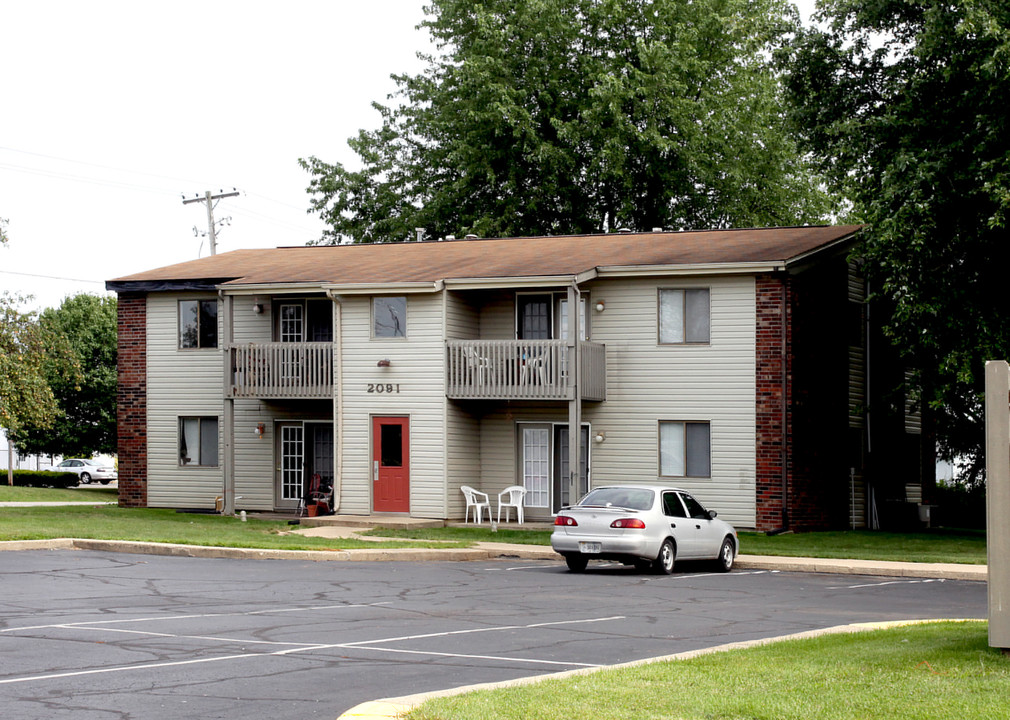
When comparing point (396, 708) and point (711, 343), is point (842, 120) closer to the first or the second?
point (711, 343)

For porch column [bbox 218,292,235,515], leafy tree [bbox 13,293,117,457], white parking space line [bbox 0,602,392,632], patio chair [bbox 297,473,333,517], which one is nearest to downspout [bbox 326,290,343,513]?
patio chair [bbox 297,473,333,517]

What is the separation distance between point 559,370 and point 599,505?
27.4 feet

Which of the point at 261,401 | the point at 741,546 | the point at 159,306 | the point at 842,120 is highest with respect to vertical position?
the point at 842,120

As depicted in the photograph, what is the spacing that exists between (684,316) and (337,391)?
27.8 ft

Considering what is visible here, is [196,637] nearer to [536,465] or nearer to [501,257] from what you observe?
[536,465]

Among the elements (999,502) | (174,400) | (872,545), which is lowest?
(872,545)

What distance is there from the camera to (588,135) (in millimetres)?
47469

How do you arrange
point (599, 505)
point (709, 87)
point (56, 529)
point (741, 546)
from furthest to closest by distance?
point (709, 87)
point (741, 546)
point (56, 529)
point (599, 505)

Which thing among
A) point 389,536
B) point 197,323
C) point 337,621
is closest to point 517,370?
point 389,536

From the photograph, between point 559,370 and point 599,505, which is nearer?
point 599,505

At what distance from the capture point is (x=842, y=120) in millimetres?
29891

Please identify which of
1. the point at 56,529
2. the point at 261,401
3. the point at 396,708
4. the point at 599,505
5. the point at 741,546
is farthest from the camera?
the point at 261,401

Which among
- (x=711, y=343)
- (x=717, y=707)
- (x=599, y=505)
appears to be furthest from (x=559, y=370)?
(x=717, y=707)

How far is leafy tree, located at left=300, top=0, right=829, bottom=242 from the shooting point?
46719 millimetres
